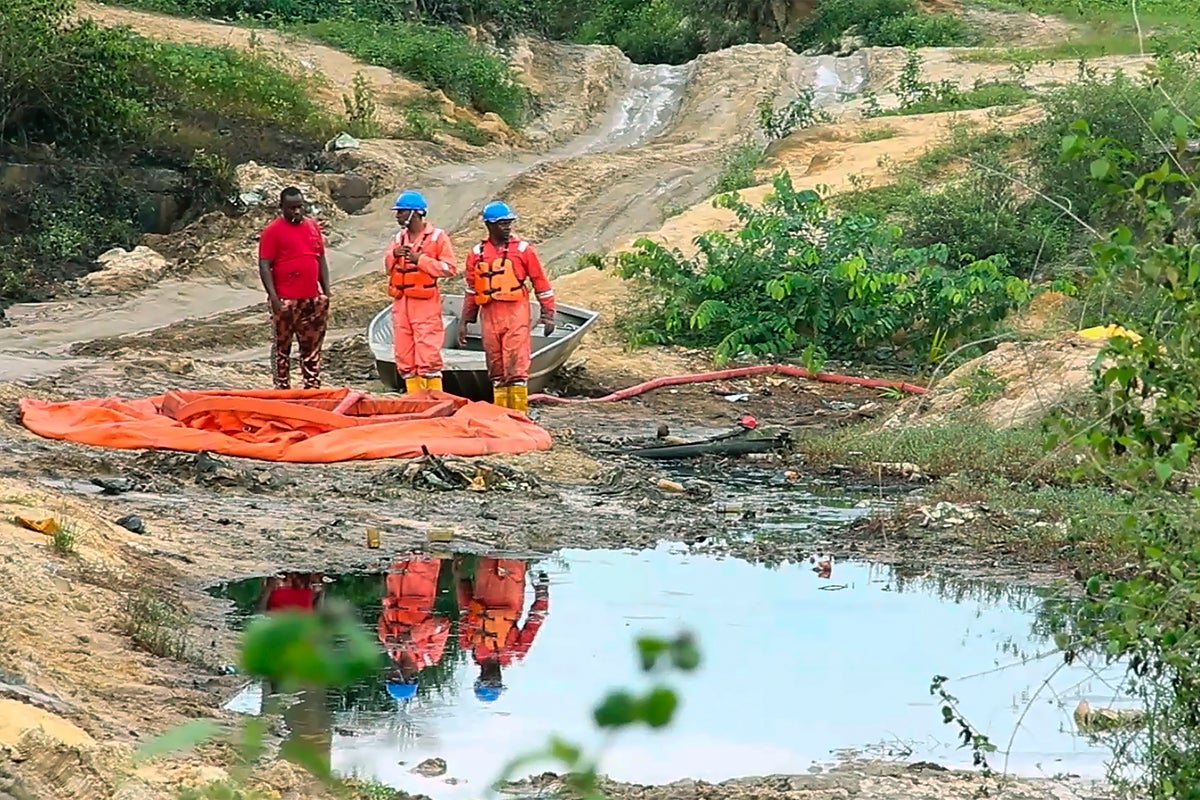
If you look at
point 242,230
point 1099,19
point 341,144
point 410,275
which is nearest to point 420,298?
point 410,275

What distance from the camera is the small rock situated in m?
6.54

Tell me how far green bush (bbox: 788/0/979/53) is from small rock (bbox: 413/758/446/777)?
36.0 m

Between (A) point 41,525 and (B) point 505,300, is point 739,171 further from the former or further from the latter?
(A) point 41,525

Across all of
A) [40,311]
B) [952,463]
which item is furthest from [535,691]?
[40,311]

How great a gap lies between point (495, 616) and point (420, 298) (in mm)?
5402

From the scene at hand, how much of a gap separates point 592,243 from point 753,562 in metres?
15.9

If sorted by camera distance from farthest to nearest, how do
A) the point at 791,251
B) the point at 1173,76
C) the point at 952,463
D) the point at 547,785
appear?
the point at 1173,76 → the point at 791,251 → the point at 952,463 → the point at 547,785

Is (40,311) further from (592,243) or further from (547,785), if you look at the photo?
(547,785)

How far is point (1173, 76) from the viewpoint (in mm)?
20844

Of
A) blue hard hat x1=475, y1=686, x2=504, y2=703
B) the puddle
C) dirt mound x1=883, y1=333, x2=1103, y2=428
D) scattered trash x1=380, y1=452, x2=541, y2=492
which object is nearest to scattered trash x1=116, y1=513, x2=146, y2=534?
the puddle

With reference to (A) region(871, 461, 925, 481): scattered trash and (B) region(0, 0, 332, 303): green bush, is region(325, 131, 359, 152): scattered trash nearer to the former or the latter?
(B) region(0, 0, 332, 303): green bush

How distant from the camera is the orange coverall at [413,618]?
8211 millimetres

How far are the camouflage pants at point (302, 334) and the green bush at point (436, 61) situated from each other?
762 inches

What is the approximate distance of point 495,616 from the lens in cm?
901
